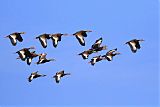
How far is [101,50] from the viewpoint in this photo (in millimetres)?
80812

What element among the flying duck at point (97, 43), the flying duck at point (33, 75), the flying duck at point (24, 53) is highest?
the flying duck at point (97, 43)

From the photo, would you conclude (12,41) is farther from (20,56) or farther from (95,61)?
(95,61)

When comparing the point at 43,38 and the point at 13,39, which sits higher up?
the point at 43,38

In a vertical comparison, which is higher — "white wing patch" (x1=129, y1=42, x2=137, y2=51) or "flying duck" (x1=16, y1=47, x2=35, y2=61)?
"white wing patch" (x1=129, y1=42, x2=137, y2=51)

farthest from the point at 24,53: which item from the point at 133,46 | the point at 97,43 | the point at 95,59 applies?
the point at 133,46

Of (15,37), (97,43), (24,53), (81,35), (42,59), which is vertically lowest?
(24,53)

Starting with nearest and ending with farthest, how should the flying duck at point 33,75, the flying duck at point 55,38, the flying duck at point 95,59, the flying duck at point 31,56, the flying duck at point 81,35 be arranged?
the flying duck at point 81,35 → the flying duck at point 55,38 → the flying duck at point 31,56 → the flying duck at point 95,59 → the flying duck at point 33,75

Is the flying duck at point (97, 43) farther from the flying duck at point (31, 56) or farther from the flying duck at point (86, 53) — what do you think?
the flying duck at point (31, 56)

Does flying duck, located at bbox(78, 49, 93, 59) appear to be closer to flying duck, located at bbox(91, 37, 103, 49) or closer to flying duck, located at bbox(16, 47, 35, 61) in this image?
flying duck, located at bbox(91, 37, 103, 49)

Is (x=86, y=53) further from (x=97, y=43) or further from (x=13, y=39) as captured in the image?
(x=13, y=39)

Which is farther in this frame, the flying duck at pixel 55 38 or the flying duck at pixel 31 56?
the flying duck at pixel 31 56

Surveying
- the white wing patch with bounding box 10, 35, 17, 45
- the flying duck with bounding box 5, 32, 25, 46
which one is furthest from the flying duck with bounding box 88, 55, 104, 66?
the white wing patch with bounding box 10, 35, 17, 45

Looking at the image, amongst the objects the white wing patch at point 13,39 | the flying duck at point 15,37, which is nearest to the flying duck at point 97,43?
the flying duck at point 15,37

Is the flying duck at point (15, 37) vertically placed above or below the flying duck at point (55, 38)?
below
